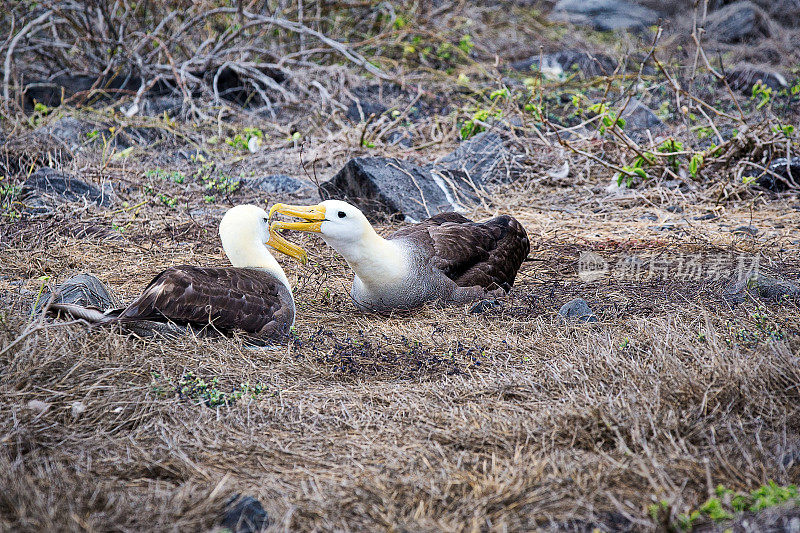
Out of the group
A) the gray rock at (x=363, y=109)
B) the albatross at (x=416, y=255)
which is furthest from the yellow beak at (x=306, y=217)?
the gray rock at (x=363, y=109)

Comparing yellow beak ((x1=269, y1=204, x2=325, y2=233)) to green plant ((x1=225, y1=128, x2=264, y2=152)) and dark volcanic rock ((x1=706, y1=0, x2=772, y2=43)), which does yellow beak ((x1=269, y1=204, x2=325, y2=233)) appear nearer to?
green plant ((x1=225, y1=128, x2=264, y2=152))

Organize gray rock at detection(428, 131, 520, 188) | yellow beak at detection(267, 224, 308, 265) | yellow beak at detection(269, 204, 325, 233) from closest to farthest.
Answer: yellow beak at detection(269, 204, 325, 233), yellow beak at detection(267, 224, 308, 265), gray rock at detection(428, 131, 520, 188)

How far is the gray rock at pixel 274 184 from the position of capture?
27.2 feet

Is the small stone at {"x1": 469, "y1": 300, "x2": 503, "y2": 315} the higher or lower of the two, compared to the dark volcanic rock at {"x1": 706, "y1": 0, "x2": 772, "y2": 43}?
higher

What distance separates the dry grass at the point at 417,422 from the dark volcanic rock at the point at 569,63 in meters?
9.63

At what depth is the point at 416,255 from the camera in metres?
5.20

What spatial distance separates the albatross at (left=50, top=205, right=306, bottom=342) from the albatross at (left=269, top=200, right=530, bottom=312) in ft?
0.82

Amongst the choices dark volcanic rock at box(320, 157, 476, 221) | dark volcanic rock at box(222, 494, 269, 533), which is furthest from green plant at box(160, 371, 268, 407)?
dark volcanic rock at box(320, 157, 476, 221)

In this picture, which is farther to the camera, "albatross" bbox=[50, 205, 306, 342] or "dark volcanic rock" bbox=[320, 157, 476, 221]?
"dark volcanic rock" bbox=[320, 157, 476, 221]

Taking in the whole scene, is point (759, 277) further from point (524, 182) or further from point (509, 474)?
point (524, 182)

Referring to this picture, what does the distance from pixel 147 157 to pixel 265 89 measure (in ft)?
9.60

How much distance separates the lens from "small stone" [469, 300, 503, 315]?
16.1 ft

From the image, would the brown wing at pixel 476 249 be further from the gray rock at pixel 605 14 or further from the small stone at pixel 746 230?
the gray rock at pixel 605 14

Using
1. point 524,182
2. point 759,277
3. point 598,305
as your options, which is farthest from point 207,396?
point 524,182
